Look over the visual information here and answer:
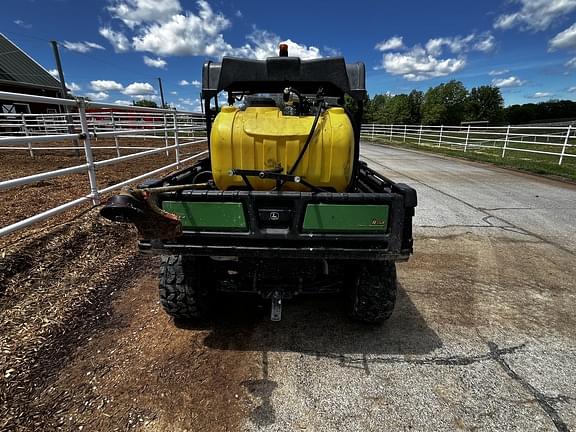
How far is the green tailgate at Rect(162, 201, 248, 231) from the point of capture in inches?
84.9

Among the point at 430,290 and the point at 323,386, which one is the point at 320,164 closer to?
the point at 323,386

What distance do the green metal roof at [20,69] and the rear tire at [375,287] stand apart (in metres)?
28.3

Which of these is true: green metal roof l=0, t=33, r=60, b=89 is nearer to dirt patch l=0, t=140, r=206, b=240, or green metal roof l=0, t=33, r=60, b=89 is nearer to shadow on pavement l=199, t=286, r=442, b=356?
dirt patch l=0, t=140, r=206, b=240

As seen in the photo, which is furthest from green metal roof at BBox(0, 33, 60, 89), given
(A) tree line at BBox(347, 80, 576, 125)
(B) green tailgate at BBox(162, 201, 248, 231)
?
(A) tree line at BBox(347, 80, 576, 125)

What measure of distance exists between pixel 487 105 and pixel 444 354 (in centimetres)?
9923

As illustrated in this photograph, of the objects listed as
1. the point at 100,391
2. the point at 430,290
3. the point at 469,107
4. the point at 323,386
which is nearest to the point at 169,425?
the point at 100,391

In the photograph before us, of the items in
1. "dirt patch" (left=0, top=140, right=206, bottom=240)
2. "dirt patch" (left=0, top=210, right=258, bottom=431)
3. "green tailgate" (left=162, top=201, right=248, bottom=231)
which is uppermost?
"green tailgate" (left=162, top=201, right=248, bottom=231)

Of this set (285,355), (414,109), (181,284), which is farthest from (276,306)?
(414,109)

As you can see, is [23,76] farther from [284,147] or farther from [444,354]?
[444,354]

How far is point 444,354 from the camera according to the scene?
2.42m

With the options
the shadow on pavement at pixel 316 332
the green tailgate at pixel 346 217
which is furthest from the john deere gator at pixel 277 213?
the shadow on pavement at pixel 316 332

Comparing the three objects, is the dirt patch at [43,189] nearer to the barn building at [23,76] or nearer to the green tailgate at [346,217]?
the green tailgate at [346,217]

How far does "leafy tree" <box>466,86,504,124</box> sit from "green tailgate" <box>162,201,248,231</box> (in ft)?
306

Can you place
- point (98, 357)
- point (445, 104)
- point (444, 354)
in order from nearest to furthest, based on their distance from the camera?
point (98, 357) < point (444, 354) < point (445, 104)
